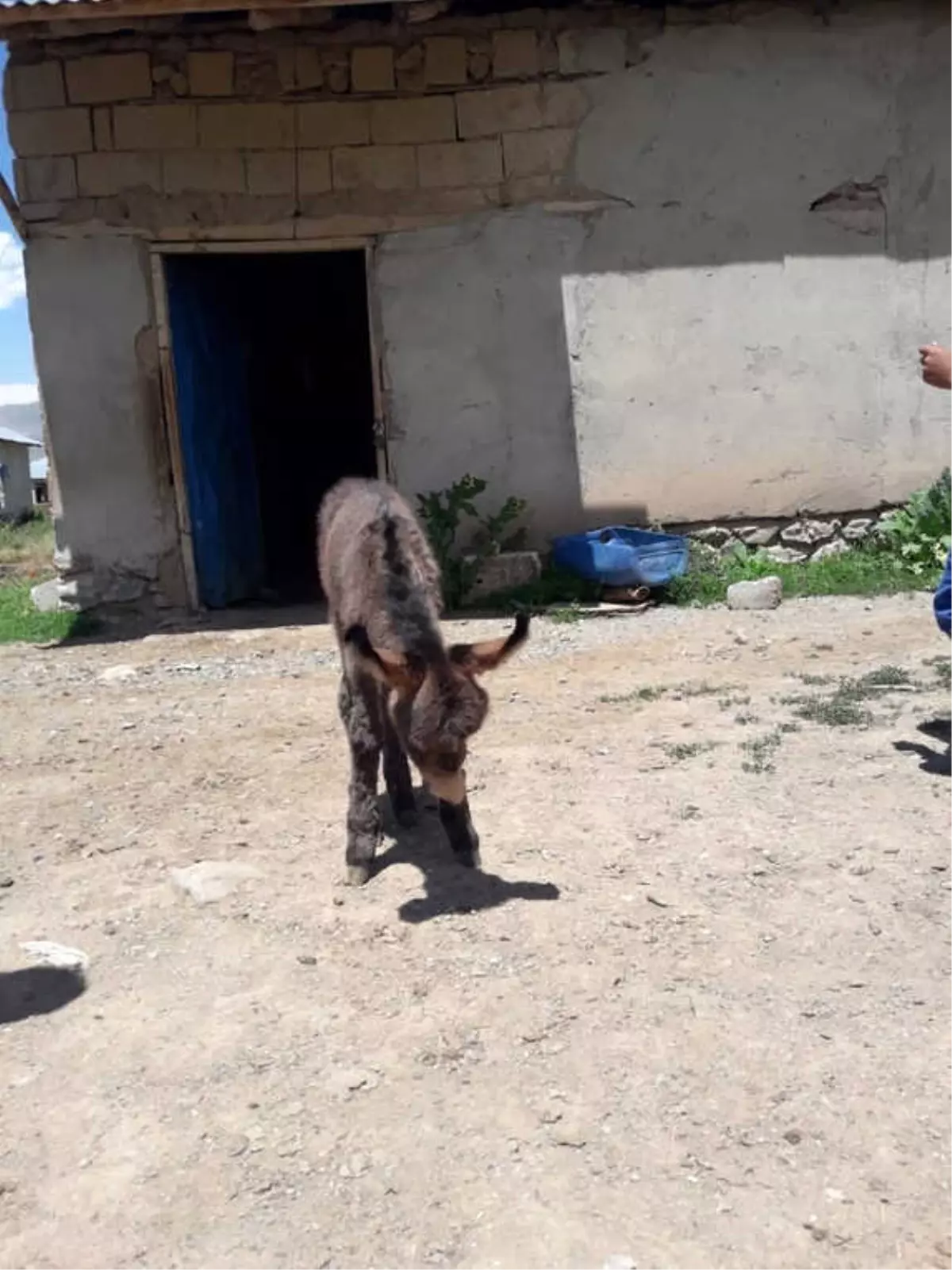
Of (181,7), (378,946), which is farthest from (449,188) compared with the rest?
(378,946)

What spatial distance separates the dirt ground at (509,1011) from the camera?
2.37 meters

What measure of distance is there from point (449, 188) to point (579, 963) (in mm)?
7209

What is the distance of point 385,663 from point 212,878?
1.15 m

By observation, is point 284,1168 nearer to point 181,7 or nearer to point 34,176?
point 181,7

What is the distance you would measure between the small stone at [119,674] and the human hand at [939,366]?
5.08 metres

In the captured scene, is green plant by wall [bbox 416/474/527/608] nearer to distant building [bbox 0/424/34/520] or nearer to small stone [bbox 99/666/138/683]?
small stone [bbox 99/666/138/683]

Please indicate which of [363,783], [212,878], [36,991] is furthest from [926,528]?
[36,991]

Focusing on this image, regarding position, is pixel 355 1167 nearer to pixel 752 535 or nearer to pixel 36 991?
pixel 36 991

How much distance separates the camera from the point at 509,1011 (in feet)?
10.2

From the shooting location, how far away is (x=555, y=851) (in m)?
4.12

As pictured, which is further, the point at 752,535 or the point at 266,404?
the point at 266,404

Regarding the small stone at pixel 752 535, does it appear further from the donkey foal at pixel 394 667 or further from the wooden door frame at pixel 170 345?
the donkey foal at pixel 394 667

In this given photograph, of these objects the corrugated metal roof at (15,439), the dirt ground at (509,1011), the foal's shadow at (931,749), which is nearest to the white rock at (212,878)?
the dirt ground at (509,1011)

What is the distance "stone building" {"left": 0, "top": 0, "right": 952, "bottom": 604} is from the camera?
8.80 meters
